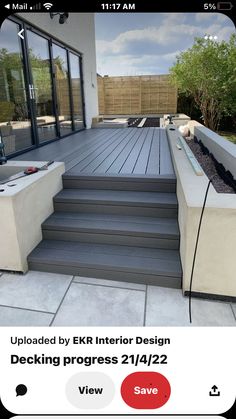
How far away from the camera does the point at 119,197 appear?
2.63 metres

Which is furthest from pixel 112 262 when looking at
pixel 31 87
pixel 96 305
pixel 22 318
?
pixel 31 87

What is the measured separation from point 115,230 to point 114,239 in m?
0.08

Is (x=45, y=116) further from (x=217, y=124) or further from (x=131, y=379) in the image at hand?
(x=217, y=124)

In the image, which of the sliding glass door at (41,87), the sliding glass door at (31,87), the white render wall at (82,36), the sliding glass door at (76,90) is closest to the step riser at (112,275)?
the sliding glass door at (31,87)

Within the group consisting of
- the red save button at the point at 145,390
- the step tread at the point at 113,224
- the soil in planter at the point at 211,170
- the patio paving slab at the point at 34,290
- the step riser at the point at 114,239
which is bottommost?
the patio paving slab at the point at 34,290

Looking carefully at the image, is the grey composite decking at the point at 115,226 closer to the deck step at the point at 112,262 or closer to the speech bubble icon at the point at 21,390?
the deck step at the point at 112,262

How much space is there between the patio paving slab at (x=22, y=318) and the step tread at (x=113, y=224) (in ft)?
2.67

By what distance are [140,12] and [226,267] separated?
1.47m

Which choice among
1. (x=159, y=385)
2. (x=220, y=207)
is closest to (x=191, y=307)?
(x=220, y=207)

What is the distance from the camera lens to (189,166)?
2.59m

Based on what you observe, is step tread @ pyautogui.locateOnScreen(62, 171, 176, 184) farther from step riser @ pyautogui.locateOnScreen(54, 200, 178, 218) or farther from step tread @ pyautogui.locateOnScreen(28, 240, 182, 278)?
step tread @ pyautogui.locateOnScreen(28, 240, 182, 278)

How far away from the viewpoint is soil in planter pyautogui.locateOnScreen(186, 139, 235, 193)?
8.91 ft

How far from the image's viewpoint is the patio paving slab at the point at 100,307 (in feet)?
5.50

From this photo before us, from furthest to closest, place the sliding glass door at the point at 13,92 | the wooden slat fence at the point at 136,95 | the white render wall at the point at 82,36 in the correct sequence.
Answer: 1. the wooden slat fence at the point at 136,95
2. the white render wall at the point at 82,36
3. the sliding glass door at the point at 13,92
